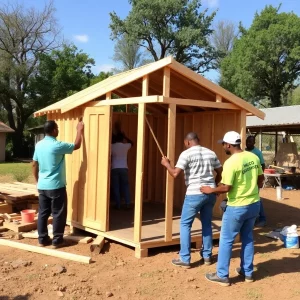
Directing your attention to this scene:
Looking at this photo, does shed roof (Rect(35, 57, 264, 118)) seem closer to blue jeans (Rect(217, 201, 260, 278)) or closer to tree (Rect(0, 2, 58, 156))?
blue jeans (Rect(217, 201, 260, 278))

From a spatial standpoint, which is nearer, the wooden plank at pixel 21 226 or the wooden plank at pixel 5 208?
→ the wooden plank at pixel 21 226

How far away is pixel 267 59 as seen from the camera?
34281 mm

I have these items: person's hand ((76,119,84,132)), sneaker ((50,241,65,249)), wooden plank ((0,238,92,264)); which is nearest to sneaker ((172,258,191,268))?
wooden plank ((0,238,92,264))

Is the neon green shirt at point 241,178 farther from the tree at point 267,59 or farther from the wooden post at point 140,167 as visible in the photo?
the tree at point 267,59

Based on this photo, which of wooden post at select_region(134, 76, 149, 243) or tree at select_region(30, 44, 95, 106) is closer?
wooden post at select_region(134, 76, 149, 243)

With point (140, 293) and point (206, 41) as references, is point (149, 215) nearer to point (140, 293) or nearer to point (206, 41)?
point (140, 293)

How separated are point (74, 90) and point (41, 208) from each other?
27916 millimetres

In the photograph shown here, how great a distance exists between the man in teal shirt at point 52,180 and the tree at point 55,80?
86.3 feet

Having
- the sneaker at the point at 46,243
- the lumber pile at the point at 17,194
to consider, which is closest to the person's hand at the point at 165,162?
the sneaker at the point at 46,243

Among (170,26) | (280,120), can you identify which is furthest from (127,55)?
(280,120)

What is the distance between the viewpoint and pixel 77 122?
24.2ft

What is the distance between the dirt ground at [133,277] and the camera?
15.9 feet

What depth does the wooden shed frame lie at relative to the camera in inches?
244

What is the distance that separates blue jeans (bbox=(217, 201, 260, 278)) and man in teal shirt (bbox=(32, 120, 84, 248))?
9.57ft
